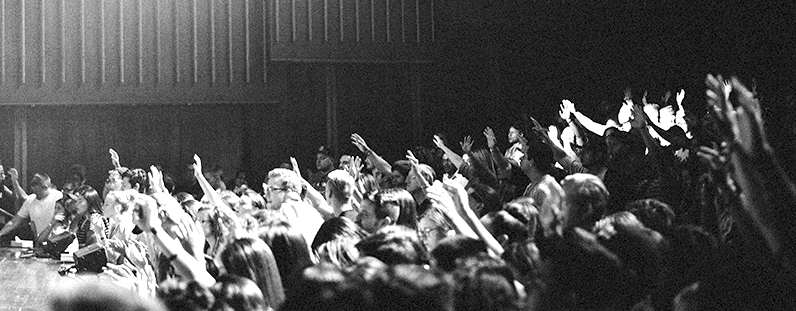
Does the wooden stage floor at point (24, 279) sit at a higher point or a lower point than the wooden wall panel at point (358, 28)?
lower

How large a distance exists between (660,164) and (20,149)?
1148 cm

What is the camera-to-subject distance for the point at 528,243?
355 cm

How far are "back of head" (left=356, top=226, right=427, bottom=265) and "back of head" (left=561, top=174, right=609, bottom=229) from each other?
1.20m

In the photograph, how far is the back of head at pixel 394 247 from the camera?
11.5 ft

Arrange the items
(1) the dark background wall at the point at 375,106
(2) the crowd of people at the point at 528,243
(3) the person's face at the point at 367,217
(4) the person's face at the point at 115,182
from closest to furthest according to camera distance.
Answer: (2) the crowd of people at the point at 528,243 < (3) the person's face at the point at 367,217 < (4) the person's face at the point at 115,182 < (1) the dark background wall at the point at 375,106

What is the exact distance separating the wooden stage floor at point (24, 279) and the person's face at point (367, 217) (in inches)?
84.4

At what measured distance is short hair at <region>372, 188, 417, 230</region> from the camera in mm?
5320

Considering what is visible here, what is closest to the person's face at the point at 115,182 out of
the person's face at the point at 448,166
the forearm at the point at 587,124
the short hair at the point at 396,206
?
the person's face at the point at 448,166

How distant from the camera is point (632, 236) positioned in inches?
120

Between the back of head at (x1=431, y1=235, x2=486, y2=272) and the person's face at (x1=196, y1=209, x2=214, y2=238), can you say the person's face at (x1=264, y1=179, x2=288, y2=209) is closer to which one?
the person's face at (x1=196, y1=209, x2=214, y2=238)

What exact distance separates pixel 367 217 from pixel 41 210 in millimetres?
8375

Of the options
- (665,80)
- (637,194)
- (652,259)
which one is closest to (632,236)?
(652,259)

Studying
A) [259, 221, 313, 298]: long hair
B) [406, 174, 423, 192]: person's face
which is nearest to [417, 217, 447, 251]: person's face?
[259, 221, 313, 298]: long hair

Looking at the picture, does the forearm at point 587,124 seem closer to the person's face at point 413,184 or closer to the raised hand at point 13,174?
the person's face at point 413,184
